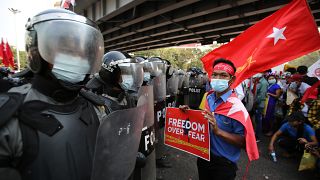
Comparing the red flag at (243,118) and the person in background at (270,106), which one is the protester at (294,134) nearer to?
the person in background at (270,106)

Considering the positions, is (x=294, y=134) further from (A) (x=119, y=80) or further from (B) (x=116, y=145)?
(B) (x=116, y=145)

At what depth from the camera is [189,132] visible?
2812 millimetres

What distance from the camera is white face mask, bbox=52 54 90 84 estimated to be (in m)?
1.41

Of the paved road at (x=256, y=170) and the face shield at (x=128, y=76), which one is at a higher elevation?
the face shield at (x=128, y=76)

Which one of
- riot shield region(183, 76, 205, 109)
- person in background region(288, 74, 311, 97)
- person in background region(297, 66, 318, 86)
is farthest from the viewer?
riot shield region(183, 76, 205, 109)

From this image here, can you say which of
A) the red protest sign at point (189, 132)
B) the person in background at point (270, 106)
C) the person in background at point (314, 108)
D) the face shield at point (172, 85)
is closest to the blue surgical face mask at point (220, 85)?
the red protest sign at point (189, 132)

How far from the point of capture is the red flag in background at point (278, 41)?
289 cm

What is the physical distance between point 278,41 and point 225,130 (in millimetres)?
1296

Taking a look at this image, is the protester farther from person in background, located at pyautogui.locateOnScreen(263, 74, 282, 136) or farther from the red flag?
the red flag

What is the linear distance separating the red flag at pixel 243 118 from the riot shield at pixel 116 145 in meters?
→ 1.09

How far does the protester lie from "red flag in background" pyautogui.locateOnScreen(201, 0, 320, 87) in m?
2.73

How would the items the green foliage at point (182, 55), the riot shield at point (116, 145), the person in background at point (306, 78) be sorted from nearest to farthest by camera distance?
1. the riot shield at point (116, 145)
2. the person in background at point (306, 78)
3. the green foliage at point (182, 55)

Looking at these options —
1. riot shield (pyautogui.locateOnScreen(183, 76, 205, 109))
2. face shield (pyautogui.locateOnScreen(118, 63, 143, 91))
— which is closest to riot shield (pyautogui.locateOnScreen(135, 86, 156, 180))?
face shield (pyautogui.locateOnScreen(118, 63, 143, 91))

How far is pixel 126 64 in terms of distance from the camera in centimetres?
300
